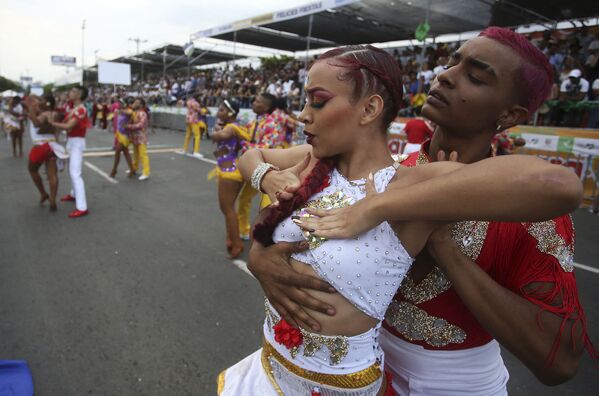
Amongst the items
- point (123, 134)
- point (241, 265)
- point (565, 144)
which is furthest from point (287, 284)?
point (123, 134)

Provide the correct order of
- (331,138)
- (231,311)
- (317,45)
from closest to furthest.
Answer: (331,138) < (231,311) < (317,45)

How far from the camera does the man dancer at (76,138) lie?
6000mm

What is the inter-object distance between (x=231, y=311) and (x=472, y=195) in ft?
9.63

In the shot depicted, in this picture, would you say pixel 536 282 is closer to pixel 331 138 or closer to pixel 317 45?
pixel 331 138

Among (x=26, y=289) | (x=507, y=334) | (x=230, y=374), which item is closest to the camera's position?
(x=507, y=334)

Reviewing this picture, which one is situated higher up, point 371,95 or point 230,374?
point 371,95

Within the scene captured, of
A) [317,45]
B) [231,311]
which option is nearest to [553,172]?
[231,311]

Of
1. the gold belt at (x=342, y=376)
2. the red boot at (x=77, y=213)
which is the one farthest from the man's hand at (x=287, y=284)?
the red boot at (x=77, y=213)

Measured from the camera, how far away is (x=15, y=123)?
11.2 m

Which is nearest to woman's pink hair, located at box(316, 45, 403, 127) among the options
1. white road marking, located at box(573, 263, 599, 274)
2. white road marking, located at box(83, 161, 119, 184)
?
white road marking, located at box(573, 263, 599, 274)

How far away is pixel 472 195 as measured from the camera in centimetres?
85

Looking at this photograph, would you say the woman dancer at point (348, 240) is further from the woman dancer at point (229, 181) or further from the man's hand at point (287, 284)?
the woman dancer at point (229, 181)

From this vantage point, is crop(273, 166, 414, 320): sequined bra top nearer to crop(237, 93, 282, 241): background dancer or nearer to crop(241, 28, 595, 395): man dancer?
crop(241, 28, 595, 395): man dancer

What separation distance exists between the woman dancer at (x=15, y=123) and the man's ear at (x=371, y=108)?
519 inches
